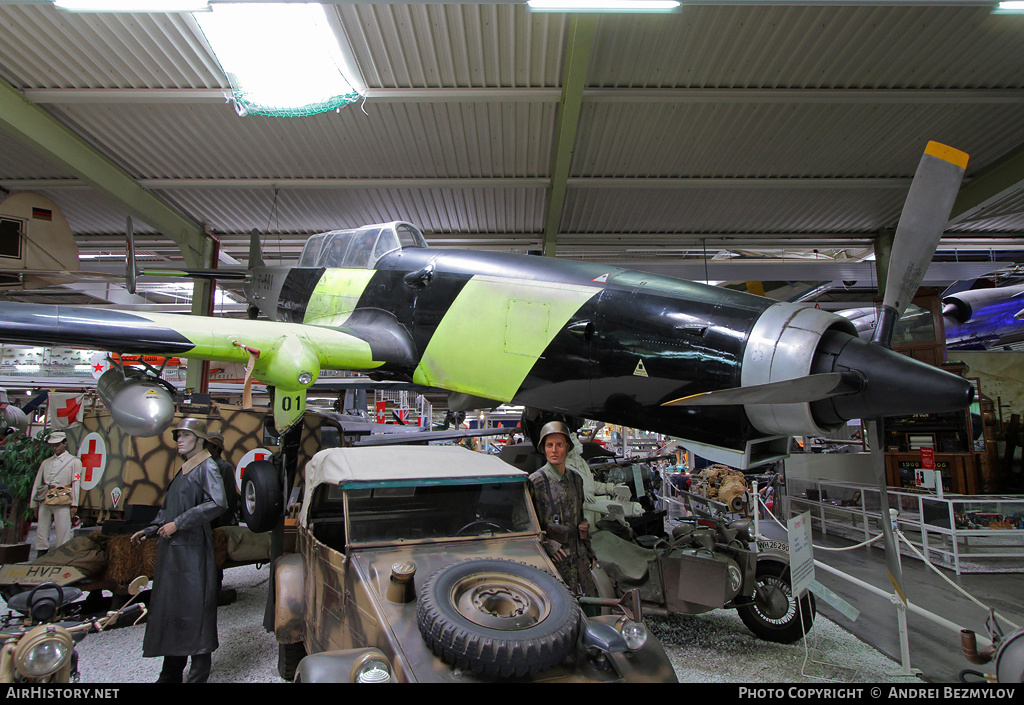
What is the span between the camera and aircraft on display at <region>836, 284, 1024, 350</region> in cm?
1123

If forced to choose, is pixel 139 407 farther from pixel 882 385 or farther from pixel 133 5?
pixel 882 385

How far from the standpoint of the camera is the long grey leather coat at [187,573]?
11.1 feet

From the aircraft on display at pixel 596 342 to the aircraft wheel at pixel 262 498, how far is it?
0.45m

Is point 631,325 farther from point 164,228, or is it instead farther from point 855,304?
point 855,304

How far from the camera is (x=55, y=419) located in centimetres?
984

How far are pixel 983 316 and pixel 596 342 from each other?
12.9 metres

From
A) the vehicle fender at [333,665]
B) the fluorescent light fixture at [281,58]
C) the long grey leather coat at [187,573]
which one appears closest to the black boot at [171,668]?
the long grey leather coat at [187,573]

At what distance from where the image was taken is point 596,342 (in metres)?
3.60

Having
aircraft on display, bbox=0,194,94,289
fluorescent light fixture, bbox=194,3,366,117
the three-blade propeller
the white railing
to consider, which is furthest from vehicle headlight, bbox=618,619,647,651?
aircraft on display, bbox=0,194,94,289

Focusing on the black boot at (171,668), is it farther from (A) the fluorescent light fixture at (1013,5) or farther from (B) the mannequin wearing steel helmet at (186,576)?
(A) the fluorescent light fixture at (1013,5)

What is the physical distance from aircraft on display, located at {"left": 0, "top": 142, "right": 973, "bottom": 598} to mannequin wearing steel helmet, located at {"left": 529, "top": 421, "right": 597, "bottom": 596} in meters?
0.33

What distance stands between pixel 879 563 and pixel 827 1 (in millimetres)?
6584

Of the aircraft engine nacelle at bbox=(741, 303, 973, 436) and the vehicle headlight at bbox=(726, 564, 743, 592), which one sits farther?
the vehicle headlight at bbox=(726, 564, 743, 592)

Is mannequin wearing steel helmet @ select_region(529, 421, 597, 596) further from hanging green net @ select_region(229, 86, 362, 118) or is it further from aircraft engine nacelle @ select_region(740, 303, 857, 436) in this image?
hanging green net @ select_region(229, 86, 362, 118)
